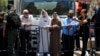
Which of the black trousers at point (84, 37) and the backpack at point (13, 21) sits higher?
the backpack at point (13, 21)

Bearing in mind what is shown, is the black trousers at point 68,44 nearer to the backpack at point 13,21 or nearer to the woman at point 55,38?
the woman at point 55,38

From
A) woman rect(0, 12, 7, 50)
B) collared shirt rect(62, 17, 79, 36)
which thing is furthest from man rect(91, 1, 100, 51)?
woman rect(0, 12, 7, 50)

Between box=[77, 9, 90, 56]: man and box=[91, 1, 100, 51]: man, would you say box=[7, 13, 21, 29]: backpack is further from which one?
box=[91, 1, 100, 51]: man

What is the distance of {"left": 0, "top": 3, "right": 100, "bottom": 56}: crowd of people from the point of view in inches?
561

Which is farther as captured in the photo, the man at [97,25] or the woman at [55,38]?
the man at [97,25]

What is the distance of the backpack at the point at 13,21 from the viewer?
556 inches

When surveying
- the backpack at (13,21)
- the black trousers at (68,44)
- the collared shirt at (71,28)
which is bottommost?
the black trousers at (68,44)

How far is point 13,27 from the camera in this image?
46.9ft

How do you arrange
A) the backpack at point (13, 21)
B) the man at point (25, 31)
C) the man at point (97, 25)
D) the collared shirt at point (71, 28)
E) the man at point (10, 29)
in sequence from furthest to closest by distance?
the man at point (25, 31) < the collared shirt at point (71, 28) < the man at point (97, 25) < the man at point (10, 29) < the backpack at point (13, 21)

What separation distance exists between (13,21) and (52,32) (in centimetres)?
146

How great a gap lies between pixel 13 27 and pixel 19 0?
7.58 ft

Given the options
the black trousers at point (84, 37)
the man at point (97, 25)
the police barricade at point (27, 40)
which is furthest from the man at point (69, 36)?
the police barricade at point (27, 40)

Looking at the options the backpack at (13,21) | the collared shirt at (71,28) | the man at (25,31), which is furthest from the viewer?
the man at (25,31)

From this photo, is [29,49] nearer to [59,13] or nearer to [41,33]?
[41,33]
